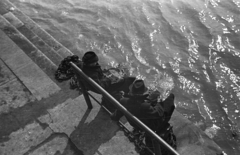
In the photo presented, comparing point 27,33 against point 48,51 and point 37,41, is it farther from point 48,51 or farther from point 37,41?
point 48,51

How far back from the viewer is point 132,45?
10.4m

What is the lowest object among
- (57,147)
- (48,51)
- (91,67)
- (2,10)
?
(2,10)

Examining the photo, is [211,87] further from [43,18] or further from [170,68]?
[43,18]

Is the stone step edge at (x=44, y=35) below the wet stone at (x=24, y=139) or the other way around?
below

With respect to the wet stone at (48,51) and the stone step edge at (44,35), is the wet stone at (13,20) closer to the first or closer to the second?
the stone step edge at (44,35)

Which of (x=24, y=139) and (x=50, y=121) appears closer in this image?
(x=24, y=139)

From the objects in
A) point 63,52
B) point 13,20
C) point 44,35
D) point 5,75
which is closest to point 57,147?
Answer: point 5,75

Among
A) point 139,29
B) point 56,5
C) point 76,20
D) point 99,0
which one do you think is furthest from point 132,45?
point 56,5

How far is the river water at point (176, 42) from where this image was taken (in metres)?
7.85

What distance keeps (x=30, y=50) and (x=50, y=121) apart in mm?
2708

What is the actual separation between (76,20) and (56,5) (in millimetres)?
1825

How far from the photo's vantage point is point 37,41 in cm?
816

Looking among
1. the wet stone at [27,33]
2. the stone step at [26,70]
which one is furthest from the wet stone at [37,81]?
the wet stone at [27,33]

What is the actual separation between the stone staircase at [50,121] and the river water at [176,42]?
227 cm
